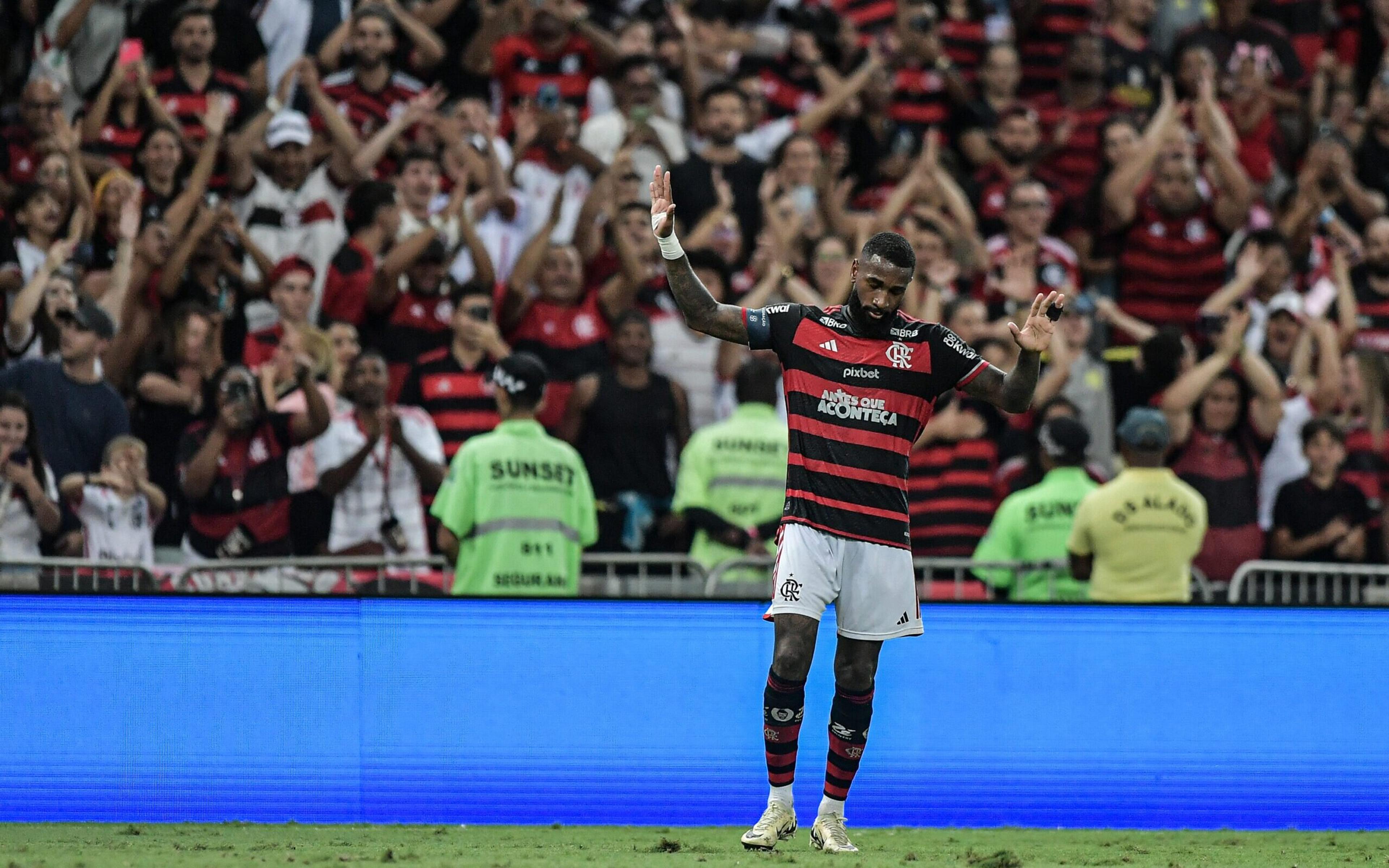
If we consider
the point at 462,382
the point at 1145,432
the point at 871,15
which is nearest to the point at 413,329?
the point at 462,382

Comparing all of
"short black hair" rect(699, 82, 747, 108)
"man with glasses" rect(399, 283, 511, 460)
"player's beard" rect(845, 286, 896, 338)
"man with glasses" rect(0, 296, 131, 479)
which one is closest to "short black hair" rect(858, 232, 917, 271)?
"player's beard" rect(845, 286, 896, 338)

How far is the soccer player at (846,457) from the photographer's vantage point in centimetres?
702

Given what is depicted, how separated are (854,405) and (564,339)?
5.25 meters

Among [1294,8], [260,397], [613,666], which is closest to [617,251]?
[260,397]

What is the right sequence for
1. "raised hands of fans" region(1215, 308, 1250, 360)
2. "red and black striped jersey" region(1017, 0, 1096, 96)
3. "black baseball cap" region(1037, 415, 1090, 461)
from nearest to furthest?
1. "black baseball cap" region(1037, 415, 1090, 461)
2. "raised hands of fans" region(1215, 308, 1250, 360)
3. "red and black striped jersey" region(1017, 0, 1096, 96)

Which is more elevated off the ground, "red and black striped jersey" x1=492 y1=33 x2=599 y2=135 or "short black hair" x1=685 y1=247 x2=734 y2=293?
"red and black striped jersey" x1=492 y1=33 x2=599 y2=135

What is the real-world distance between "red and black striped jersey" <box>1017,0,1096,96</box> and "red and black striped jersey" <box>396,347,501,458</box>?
6398 millimetres

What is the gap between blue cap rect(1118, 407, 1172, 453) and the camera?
9.73 m

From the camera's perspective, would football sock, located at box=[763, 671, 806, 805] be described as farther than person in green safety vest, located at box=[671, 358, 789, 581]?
No

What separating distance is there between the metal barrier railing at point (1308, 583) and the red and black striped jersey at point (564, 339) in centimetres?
423

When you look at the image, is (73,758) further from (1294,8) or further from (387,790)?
(1294,8)

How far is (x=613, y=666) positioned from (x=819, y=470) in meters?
1.70

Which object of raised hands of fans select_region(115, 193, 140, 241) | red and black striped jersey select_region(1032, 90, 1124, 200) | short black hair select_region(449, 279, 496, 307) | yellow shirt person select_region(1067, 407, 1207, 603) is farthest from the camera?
red and black striped jersey select_region(1032, 90, 1124, 200)

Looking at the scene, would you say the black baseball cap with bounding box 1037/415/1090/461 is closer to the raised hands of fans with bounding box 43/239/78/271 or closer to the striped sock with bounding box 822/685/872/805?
the striped sock with bounding box 822/685/872/805
